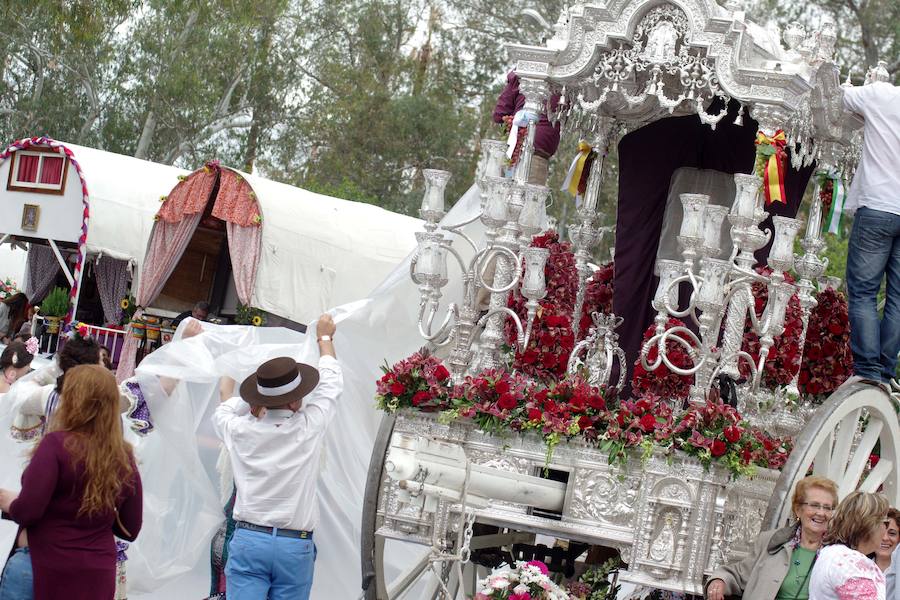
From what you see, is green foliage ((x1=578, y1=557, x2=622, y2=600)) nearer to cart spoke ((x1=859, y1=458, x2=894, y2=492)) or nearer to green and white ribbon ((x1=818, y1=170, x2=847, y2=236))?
cart spoke ((x1=859, y1=458, x2=894, y2=492))

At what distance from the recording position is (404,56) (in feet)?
109

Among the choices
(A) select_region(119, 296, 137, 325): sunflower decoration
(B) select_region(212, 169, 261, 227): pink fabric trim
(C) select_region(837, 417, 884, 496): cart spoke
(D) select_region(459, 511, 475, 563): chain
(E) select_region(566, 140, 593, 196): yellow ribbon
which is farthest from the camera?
(A) select_region(119, 296, 137, 325): sunflower decoration

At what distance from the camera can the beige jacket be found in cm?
522

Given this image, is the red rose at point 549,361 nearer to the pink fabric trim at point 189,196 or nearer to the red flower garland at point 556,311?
the red flower garland at point 556,311

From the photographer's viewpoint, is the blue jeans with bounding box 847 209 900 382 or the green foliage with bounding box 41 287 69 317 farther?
the green foliage with bounding box 41 287 69 317

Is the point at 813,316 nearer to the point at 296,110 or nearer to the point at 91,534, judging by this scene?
the point at 91,534

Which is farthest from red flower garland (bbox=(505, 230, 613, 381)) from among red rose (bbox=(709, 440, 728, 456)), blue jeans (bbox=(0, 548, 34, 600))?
blue jeans (bbox=(0, 548, 34, 600))

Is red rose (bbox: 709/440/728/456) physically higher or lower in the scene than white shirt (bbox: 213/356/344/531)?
higher

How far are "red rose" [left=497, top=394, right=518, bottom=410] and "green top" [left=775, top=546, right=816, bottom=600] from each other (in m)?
1.45

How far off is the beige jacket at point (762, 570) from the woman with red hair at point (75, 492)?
2564 mm

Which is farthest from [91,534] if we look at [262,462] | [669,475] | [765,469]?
[765,469]

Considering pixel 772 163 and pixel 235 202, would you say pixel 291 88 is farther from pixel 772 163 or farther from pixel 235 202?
pixel 772 163

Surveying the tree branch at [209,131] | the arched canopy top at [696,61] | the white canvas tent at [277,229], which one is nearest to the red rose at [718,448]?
the arched canopy top at [696,61]

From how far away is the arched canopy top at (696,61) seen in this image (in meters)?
5.96
